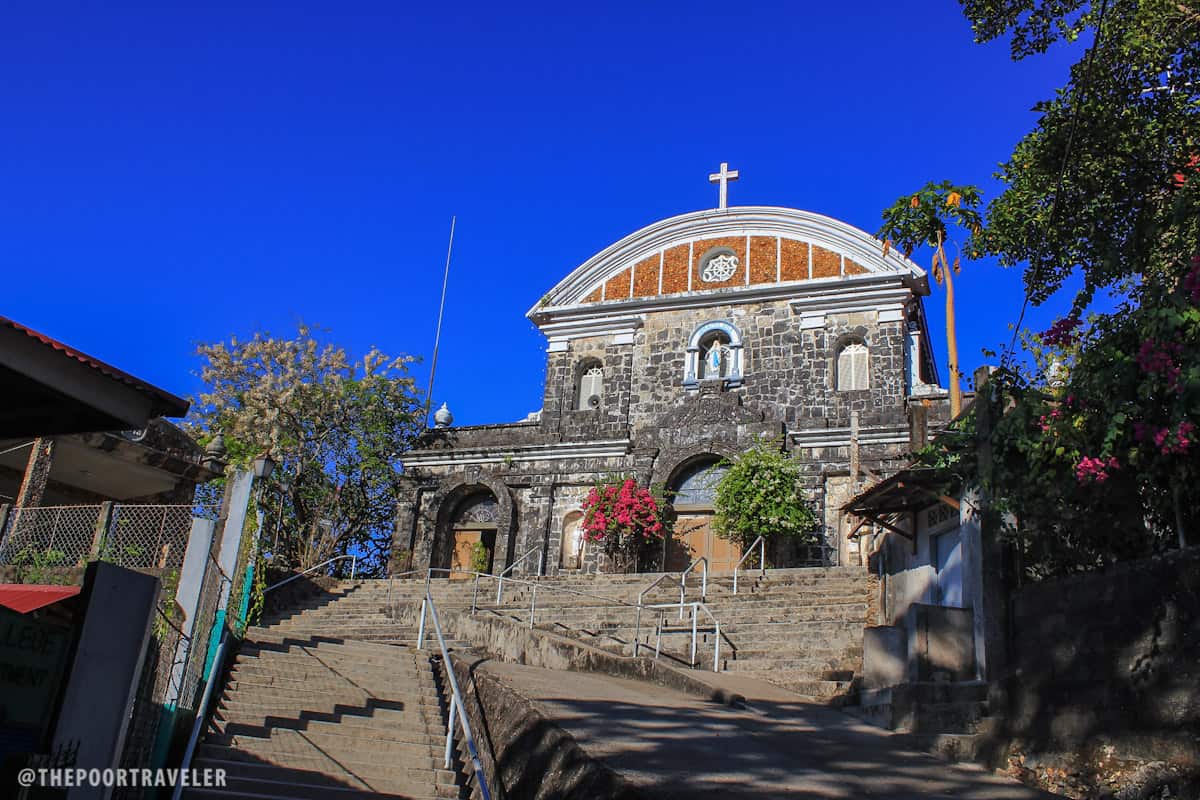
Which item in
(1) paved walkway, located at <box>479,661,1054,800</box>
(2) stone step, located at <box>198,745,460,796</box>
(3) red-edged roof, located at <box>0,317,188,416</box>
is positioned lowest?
(2) stone step, located at <box>198,745,460,796</box>

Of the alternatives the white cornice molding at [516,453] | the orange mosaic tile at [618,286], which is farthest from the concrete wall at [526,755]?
the orange mosaic tile at [618,286]

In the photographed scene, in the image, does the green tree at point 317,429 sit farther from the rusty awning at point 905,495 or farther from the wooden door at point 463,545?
the rusty awning at point 905,495

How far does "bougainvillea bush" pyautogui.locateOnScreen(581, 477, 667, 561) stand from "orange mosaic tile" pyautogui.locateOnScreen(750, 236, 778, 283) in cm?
621

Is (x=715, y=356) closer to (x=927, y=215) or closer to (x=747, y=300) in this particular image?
(x=747, y=300)

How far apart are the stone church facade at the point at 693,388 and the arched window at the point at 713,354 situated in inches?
1.4

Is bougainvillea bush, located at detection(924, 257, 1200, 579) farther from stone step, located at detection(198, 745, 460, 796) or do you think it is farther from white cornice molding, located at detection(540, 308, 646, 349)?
white cornice molding, located at detection(540, 308, 646, 349)

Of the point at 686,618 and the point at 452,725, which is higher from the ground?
the point at 686,618

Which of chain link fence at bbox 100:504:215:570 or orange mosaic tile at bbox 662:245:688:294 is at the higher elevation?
orange mosaic tile at bbox 662:245:688:294

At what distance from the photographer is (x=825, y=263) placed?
23469 mm

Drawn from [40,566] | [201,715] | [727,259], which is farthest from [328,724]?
[727,259]

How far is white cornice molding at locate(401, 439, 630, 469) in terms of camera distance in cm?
2274

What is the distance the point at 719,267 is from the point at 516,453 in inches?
269

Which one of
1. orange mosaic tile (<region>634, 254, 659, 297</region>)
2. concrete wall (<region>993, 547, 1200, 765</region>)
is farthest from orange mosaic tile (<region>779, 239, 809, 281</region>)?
concrete wall (<region>993, 547, 1200, 765</region>)

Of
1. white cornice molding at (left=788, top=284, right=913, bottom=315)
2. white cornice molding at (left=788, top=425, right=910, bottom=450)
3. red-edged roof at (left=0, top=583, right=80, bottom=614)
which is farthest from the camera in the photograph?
white cornice molding at (left=788, top=284, right=913, bottom=315)
